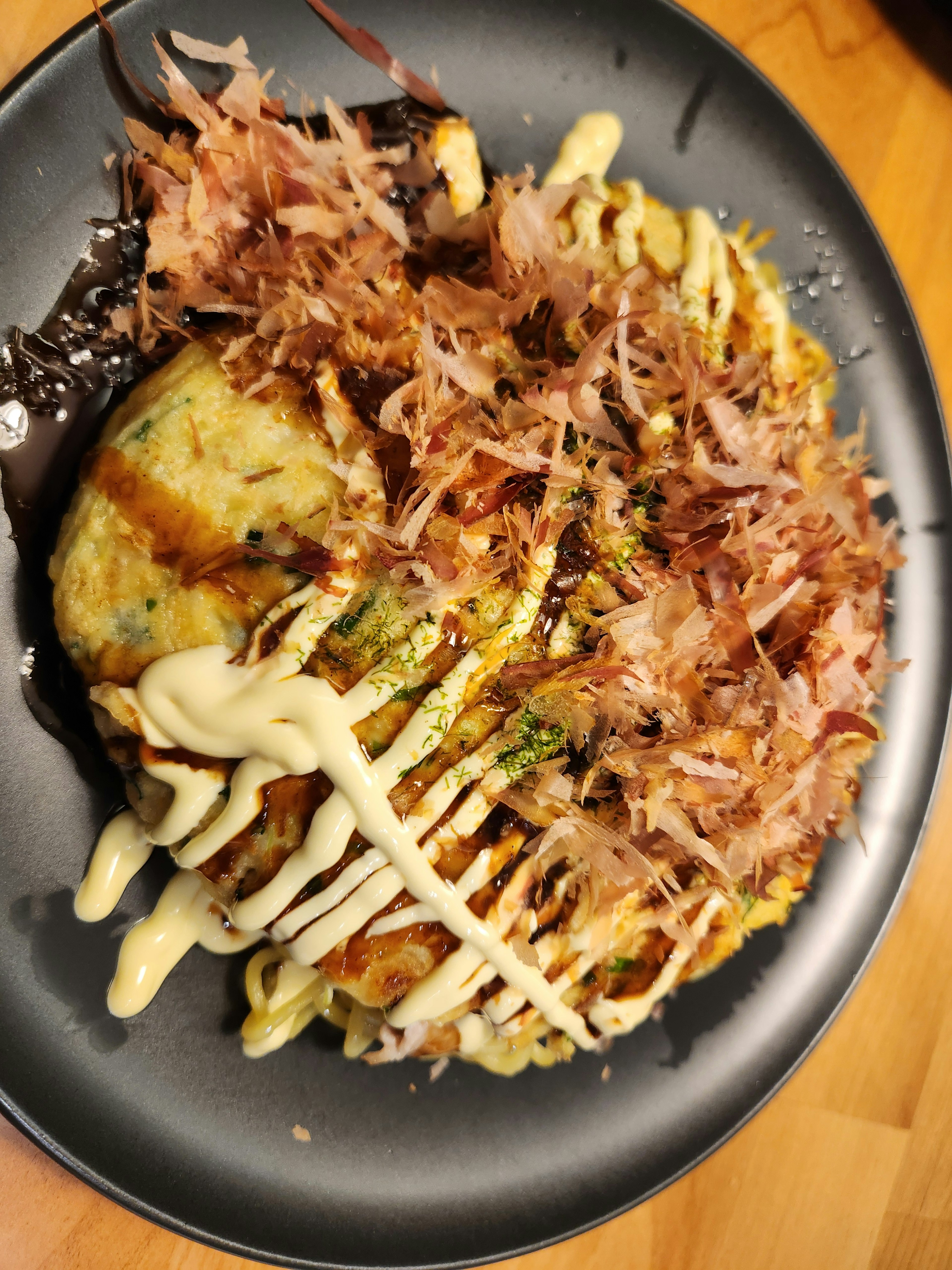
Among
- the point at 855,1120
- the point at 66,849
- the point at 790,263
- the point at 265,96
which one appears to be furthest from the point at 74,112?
the point at 855,1120

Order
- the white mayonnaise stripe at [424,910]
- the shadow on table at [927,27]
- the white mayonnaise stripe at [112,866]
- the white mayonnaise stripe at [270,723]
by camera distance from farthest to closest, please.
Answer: the shadow on table at [927,27] < the white mayonnaise stripe at [112,866] < the white mayonnaise stripe at [424,910] < the white mayonnaise stripe at [270,723]

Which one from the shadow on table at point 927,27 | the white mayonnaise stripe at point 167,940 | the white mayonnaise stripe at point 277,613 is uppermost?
the shadow on table at point 927,27

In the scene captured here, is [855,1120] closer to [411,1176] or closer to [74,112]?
[411,1176]

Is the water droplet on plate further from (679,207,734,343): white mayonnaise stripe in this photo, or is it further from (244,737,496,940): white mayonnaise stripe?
(679,207,734,343): white mayonnaise stripe

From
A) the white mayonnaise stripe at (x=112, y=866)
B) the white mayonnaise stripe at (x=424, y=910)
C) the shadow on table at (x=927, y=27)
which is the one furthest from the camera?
the shadow on table at (x=927, y=27)

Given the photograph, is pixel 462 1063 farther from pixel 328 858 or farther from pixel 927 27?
pixel 927 27

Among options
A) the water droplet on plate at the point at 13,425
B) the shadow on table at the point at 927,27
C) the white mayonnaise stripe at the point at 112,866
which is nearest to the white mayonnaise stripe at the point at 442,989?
the white mayonnaise stripe at the point at 112,866

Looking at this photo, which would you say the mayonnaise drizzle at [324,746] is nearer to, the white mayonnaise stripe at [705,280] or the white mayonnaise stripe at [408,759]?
the white mayonnaise stripe at [408,759]
